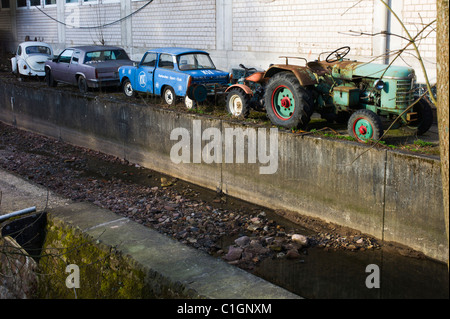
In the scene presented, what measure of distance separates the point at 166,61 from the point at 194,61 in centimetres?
77

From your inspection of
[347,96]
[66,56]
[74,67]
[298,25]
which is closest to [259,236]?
[347,96]

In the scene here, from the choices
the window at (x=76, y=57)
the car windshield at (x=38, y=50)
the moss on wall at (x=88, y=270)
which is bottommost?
the moss on wall at (x=88, y=270)

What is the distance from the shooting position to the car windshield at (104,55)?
55.5ft

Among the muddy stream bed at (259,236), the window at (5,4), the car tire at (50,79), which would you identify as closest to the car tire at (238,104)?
the muddy stream bed at (259,236)

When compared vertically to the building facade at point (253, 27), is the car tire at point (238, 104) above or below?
below

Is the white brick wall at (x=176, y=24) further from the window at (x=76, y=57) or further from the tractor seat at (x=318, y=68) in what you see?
the tractor seat at (x=318, y=68)

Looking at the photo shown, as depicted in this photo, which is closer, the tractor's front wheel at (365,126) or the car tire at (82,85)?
the tractor's front wheel at (365,126)

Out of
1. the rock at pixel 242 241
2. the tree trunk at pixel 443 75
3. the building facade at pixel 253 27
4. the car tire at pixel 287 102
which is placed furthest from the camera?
the building facade at pixel 253 27

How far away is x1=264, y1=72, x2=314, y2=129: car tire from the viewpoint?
9.85m

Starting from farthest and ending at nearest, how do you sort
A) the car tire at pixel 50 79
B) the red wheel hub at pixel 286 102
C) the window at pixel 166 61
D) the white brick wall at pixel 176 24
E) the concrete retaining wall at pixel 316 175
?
the white brick wall at pixel 176 24, the car tire at pixel 50 79, the window at pixel 166 61, the red wheel hub at pixel 286 102, the concrete retaining wall at pixel 316 175

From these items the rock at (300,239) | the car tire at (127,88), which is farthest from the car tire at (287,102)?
the car tire at (127,88)

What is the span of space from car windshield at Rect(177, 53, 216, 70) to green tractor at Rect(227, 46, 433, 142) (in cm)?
300

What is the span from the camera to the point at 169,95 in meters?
13.6

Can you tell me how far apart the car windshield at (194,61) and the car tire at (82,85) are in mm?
4543
